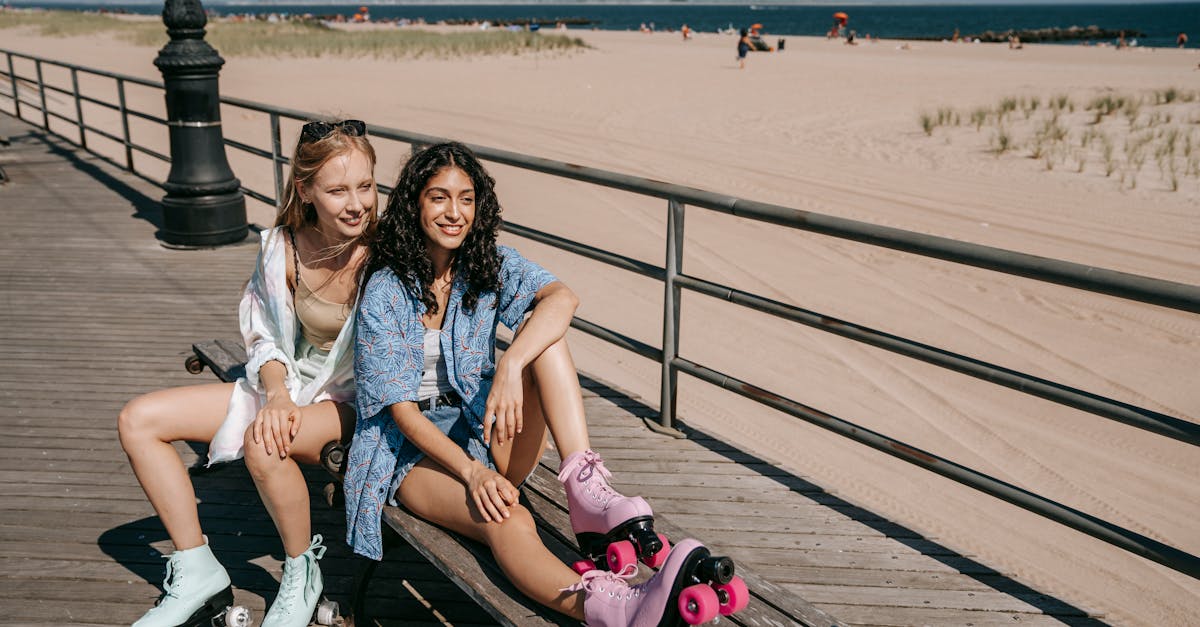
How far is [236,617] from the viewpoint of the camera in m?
2.66

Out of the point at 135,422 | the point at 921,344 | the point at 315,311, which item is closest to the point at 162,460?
the point at 135,422

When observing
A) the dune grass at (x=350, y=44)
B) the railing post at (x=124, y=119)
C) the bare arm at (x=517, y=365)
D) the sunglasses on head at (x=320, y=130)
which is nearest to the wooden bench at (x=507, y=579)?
the bare arm at (x=517, y=365)

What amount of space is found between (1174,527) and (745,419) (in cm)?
222

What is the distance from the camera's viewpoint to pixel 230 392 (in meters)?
2.84

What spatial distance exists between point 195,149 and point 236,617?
5.03 meters

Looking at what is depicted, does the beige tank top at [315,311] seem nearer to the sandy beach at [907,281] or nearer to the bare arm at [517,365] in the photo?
the bare arm at [517,365]

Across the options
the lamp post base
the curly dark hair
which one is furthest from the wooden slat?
the lamp post base

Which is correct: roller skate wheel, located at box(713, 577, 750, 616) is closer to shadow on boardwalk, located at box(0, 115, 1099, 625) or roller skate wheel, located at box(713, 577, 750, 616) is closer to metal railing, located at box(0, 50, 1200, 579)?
shadow on boardwalk, located at box(0, 115, 1099, 625)

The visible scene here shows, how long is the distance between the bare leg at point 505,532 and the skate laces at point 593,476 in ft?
0.51

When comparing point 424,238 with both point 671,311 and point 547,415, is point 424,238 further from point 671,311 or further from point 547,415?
point 671,311

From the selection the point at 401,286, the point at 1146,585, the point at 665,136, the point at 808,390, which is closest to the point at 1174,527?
the point at 1146,585

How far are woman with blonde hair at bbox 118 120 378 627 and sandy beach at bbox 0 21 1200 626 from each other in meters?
1.48

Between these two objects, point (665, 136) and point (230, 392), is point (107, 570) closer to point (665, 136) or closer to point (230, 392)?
point (230, 392)

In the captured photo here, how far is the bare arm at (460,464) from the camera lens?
2318mm
